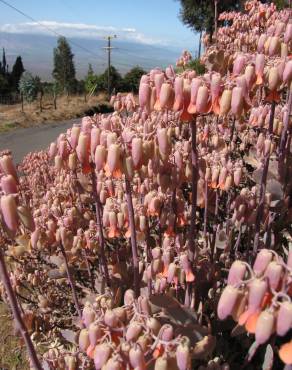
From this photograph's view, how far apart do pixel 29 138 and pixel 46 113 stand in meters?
5.87

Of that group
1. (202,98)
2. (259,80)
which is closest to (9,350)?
(202,98)

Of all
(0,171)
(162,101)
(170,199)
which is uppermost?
(162,101)

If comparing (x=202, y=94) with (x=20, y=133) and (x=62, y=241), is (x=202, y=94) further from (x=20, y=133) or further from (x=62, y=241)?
(x=20, y=133)

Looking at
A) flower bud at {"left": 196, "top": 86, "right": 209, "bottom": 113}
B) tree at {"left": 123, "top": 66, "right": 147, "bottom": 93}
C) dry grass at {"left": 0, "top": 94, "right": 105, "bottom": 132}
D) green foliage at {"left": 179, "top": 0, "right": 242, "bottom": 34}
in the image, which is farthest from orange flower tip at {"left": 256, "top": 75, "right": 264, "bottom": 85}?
tree at {"left": 123, "top": 66, "right": 147, "bottom": 93}

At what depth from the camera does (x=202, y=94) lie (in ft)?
5.79

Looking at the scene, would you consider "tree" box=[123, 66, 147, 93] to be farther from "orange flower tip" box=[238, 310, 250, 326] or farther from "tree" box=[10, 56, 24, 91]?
"orange flower tip" box=[238, 310, 250, 326]

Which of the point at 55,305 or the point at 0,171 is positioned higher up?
the point at 0,171

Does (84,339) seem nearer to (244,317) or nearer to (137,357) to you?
(137,357)

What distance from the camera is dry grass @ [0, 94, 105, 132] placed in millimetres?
21047

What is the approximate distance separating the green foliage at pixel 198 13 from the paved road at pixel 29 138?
10976mm

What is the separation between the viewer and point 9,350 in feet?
12.7

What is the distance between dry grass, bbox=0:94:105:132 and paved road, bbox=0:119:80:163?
0.79m

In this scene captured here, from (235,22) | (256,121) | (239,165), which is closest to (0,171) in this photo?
(239,165)

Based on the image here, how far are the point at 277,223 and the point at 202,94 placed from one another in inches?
80.8
